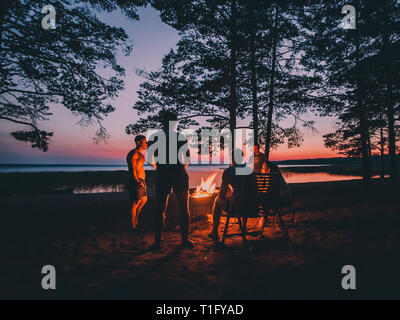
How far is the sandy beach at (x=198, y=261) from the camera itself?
245 centimetres

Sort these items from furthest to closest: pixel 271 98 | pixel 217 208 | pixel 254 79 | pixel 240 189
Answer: pixel 271 98, pixel 254 79, pixel 217 208, pixel 240 189

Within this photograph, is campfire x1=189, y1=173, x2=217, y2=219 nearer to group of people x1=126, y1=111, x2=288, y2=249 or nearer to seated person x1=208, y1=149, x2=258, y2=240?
group of people x1=126, y1=111, x2=288, y2=249

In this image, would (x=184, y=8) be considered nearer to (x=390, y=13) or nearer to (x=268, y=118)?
(x=268, y=118)

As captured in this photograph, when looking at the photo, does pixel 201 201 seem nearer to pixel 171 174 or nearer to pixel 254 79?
pixel 171 174

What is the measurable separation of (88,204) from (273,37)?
33.3ft

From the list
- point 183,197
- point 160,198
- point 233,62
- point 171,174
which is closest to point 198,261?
point 183,197

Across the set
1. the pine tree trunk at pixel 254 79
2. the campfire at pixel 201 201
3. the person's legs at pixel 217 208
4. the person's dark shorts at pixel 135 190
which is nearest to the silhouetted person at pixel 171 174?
the person's legs at pixel 217 208

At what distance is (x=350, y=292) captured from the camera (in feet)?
Result: 7.84

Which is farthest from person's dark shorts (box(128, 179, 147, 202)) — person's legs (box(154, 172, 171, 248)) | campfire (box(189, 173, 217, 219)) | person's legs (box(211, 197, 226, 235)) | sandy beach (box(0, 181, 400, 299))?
person's legs (box(211, 197, 226, 235))

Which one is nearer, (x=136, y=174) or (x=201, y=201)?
(x=136, y=174)

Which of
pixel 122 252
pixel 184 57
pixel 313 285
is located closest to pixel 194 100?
pixel 184 57

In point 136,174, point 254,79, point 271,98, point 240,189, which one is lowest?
point 240,189

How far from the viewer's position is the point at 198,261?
10.8 ft

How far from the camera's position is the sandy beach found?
8.05ft
